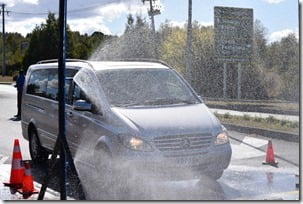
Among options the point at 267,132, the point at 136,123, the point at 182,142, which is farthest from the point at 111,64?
the point at 267,132

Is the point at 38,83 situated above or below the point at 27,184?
above

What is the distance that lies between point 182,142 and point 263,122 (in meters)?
6.72

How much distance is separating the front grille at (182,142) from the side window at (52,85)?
228 centimetres

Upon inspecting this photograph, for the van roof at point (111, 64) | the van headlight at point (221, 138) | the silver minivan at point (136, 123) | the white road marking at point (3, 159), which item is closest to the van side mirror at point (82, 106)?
the silver minivan at point (136, 123)

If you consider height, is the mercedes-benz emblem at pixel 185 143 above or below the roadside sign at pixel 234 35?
below

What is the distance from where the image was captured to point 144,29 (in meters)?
12.4

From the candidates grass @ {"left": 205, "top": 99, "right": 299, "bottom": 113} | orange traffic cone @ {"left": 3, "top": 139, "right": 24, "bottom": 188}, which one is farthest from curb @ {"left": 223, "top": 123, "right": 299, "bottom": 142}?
orange traffic cone @ {"left": 3, "top": 139, "right": 24, "bottom": 188}

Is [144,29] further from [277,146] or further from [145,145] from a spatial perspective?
[145,145]

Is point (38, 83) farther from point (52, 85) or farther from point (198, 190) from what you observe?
point (198, 190)

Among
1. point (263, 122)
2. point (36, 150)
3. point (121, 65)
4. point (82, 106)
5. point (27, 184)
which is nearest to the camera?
point (27, 184)

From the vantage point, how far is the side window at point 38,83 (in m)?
8.54

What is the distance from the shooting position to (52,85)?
8.21 m

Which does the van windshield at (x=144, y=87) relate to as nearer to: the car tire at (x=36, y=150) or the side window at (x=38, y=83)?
the side window at (x=38, y=83)

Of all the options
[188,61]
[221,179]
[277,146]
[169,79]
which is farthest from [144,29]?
[221,179]
